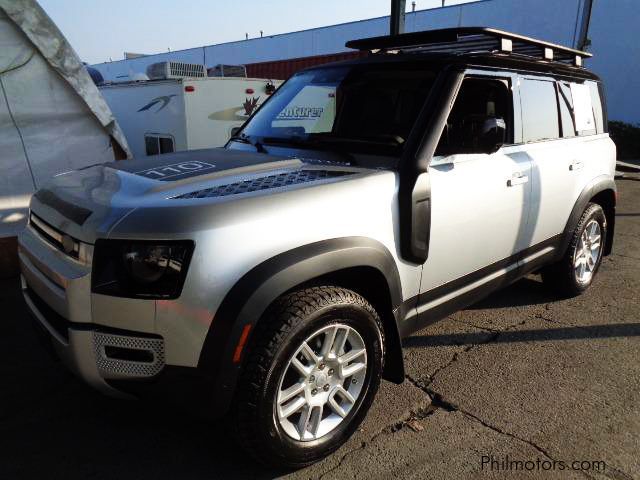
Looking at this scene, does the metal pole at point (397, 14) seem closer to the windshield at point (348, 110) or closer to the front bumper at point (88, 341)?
the windshield at point (348, 110)

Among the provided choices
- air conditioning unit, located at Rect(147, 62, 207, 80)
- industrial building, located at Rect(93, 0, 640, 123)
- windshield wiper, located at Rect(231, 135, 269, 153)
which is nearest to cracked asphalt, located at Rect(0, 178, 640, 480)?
windshield wiper, located at Rect(231, 135, 269, 153)

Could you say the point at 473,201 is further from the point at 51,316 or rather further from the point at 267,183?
the point at 51,316

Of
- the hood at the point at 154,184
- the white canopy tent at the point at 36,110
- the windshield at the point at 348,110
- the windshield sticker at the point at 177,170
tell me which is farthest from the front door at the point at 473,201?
the white canopy tent at the point at 36,110

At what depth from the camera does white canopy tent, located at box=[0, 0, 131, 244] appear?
471 cm

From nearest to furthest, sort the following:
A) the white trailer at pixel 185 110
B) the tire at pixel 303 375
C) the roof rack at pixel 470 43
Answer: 1. the tire at pixel 303 375
2. the roof rack at pixel 470 43
3. the white trailer at pixel 185 110

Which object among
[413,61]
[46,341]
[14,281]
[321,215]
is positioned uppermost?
[413,61]

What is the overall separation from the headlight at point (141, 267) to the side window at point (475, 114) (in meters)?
1.57

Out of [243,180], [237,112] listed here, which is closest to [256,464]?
[243,180]

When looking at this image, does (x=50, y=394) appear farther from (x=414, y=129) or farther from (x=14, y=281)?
(x=414, y=129)

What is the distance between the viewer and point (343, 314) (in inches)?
88.8

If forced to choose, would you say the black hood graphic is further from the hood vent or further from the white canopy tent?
the white canopy tent

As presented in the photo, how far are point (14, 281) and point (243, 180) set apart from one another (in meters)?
3.50

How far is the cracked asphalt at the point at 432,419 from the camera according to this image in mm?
2373
